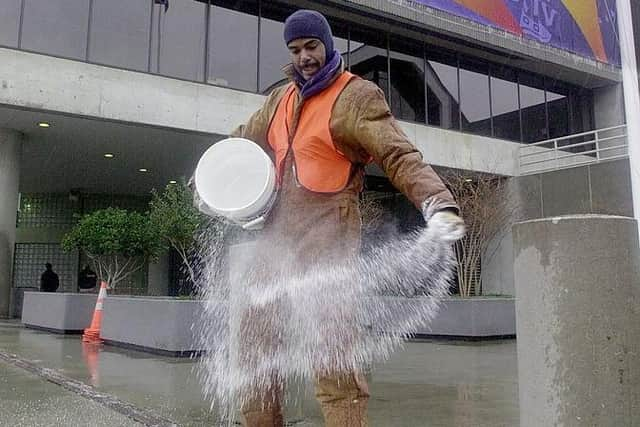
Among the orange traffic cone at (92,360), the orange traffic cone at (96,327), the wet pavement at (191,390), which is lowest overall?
the wet pavement at (191,390)

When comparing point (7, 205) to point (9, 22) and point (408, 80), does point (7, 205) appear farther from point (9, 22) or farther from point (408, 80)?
point (408, 80)

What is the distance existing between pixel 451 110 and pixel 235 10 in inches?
275

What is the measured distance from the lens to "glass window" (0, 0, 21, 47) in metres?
12.2

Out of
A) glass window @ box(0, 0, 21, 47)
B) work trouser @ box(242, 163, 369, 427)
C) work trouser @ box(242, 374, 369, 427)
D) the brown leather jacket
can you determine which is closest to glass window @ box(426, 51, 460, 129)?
glass window @ box(0, 0, 21, 47)

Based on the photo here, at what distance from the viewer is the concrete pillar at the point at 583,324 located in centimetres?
231

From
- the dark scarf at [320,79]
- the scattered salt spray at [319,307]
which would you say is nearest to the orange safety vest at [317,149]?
the dark scarf at [320,79]

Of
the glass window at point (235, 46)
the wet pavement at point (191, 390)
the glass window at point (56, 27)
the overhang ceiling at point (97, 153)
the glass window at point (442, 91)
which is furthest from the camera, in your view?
the glass window at point (442, 91)

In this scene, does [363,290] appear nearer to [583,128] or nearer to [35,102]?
[35,102]

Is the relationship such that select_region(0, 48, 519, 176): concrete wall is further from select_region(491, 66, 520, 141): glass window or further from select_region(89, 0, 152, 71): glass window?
select_region(491, 66, 520, 141): glass window

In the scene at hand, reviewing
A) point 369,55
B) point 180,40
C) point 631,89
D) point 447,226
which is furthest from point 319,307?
point 369,55

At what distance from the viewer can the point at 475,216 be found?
1562 centimetres

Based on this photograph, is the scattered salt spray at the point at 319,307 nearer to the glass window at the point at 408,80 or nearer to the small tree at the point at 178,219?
the small tree at the point at 178,219

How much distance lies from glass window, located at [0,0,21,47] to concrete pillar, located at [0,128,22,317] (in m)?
2.63

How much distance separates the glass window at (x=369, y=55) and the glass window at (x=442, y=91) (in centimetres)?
162
